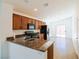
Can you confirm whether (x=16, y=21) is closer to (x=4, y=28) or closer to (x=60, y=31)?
(x=4, y=28)

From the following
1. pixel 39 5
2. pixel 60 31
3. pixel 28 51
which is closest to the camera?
pixel 28 51

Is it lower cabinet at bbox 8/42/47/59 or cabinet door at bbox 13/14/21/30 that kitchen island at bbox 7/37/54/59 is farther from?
cabinet door at bbox 13/14/21/30

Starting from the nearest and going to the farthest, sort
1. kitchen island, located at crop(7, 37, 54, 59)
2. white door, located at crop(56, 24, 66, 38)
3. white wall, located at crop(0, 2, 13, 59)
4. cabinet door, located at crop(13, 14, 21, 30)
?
kitchen island, located at crop(7, 37, 54, 59) < white wall, located at crop(0, 2, 13, 59) < cabinet door, located at crop(13, 14, 21, 30) < white door, located at crop(56, 24, 66, 38)

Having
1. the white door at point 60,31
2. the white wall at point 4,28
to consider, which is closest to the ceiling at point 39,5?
the white wall at point 4,28

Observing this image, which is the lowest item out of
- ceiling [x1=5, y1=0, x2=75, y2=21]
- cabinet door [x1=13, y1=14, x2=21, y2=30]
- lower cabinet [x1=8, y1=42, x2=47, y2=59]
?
lower cabinet [x1=8, y1=42, x2=47, y2=59]

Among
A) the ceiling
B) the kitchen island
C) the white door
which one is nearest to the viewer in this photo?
the kitchen island

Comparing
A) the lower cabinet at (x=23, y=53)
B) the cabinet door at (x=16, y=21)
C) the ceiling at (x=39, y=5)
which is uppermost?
the ceiling at (x=39, y=5)

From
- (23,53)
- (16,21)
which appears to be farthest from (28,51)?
(16,21)

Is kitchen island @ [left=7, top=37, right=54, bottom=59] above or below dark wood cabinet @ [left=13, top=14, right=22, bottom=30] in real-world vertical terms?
below

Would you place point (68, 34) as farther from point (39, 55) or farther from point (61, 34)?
point (39, 55)

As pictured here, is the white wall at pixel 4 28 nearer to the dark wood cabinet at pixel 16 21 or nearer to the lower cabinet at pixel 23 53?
the lower cabinet at pixel 23 53

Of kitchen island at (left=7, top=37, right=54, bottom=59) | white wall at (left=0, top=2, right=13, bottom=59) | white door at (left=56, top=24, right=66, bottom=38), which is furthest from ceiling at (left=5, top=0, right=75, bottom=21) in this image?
white door at (left=56, top=24, right=66, bottom=38)

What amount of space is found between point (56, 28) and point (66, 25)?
1.88 m

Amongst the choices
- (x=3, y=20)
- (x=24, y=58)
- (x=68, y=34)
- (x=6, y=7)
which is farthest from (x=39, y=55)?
(x=68, y=34)
